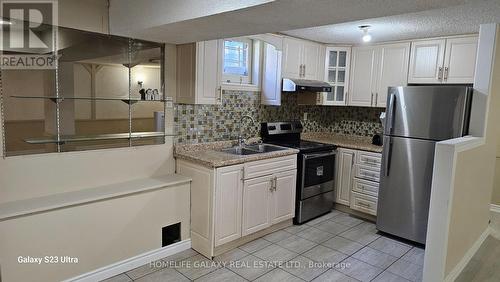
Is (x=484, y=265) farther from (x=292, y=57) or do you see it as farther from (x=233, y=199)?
(x=292, y=57)

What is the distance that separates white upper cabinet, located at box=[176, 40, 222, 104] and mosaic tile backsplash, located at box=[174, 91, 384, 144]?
0.25 metres

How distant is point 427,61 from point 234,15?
2.96 m

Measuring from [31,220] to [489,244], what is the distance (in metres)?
4.30

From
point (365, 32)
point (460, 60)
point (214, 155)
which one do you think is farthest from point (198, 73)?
point (460, 60)

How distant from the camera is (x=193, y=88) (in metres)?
3.08

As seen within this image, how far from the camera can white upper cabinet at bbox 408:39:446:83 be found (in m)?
3.82

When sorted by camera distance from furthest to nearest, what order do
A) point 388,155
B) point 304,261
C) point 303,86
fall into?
point 303,86, point 388,155, point 304,261

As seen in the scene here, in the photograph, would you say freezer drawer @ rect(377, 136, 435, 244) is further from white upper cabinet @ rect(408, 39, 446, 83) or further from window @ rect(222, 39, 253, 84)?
window @ rect(222, 39, 253, 84)

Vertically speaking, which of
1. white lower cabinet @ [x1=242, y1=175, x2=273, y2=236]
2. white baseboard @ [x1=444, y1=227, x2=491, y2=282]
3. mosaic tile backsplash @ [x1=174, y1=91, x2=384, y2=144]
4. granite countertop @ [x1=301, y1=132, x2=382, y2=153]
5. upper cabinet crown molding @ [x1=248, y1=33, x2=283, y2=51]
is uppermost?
upper cabinet crown molding @ [x1=248, y1=33, x2=283, y2=51]

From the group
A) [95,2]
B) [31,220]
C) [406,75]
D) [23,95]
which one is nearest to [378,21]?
[406,75]

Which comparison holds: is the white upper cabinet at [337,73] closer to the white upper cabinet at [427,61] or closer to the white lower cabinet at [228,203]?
the white upper cabinet at [427,61]

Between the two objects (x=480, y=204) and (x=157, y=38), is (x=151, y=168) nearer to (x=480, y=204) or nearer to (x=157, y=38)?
(x=157, y=38)

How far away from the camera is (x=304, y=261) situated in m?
3.02

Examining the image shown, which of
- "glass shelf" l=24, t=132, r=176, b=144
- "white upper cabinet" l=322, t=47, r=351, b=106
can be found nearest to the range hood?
"white upper cabinet" l=322, t=47, r=351, b=106
